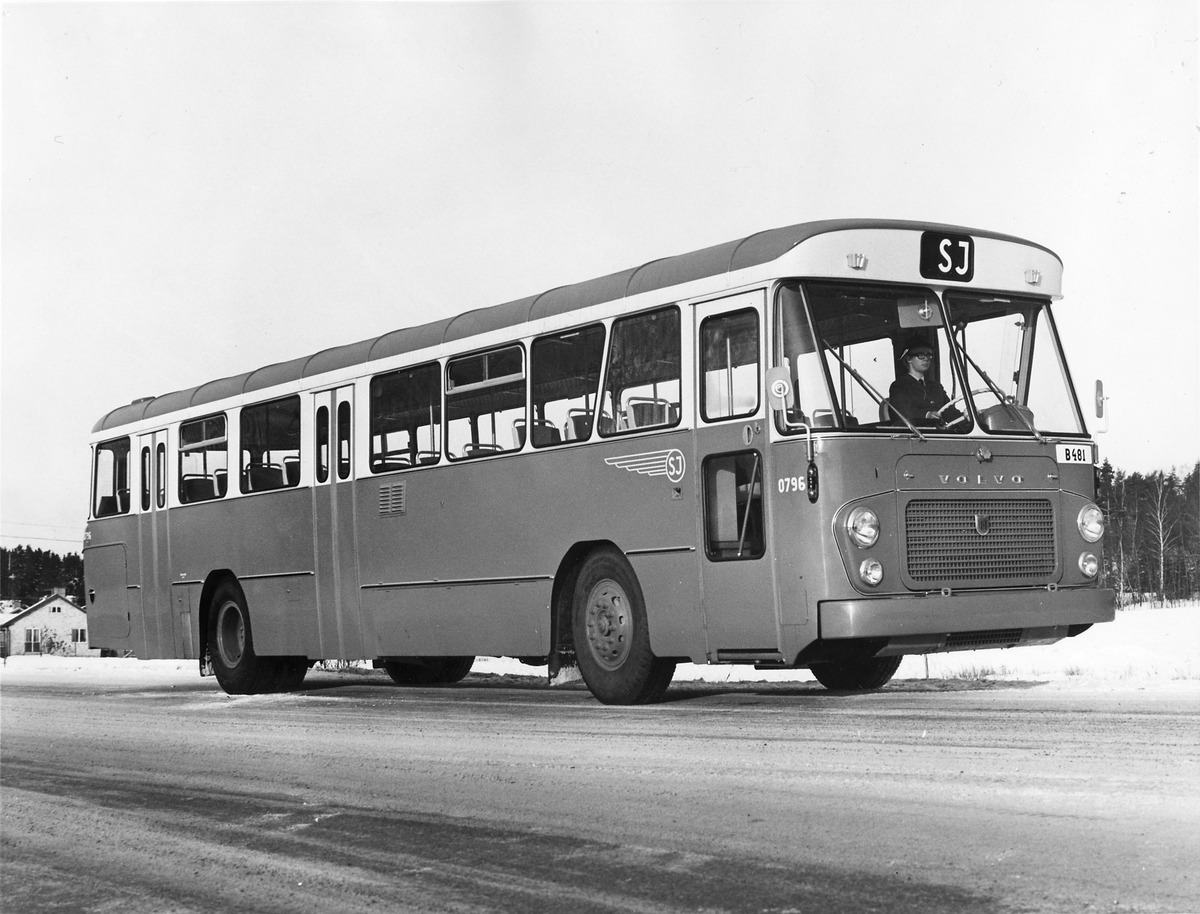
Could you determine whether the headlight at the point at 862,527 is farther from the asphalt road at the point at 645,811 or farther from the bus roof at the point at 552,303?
the bus roof at the point at 552,303

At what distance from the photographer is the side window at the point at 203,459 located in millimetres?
18500

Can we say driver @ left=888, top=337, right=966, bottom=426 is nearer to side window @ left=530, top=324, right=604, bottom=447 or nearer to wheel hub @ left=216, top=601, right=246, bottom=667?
side window @ left=530, top=324, right=604, bottom=447

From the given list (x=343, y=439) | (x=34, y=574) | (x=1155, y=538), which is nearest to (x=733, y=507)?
(x=343, y=439)

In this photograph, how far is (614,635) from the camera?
12.6m

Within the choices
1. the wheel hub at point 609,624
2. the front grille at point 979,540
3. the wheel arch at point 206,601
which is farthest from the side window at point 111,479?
the front grille at point 979,540

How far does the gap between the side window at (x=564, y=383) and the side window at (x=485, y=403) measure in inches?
6.7

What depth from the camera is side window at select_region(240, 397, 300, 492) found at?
17109 mm

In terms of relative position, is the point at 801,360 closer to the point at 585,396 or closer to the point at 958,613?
the point at 958,613

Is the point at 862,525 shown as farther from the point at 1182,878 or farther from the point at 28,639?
the point at 28,639

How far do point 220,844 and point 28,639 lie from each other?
11473cm

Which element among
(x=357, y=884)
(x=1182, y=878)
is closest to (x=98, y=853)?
(x=357, y=884)

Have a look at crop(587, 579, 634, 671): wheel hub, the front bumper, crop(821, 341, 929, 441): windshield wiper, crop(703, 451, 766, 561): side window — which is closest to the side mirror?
crop(821, 341, 929, 441): windshield wiper

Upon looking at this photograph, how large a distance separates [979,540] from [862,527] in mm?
1003

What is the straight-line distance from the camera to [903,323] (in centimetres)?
1152
